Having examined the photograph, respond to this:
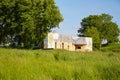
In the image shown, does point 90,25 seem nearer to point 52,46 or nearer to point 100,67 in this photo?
point 52,46

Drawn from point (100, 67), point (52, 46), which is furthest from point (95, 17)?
point (100, 67)

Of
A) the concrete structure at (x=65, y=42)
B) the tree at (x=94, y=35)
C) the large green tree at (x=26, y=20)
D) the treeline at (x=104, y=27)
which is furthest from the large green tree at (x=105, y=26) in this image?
the large green tree at (x=26, y=20)

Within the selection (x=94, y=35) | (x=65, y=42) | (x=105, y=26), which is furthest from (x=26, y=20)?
(x=105, y=26)

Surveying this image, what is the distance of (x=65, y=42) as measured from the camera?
8319 cm

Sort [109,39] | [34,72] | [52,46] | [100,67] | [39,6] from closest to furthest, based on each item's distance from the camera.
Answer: [34,72], [100,67], [39,6], [52,46], [109,39]

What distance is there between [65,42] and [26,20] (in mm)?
31408

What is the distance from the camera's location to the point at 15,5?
55375 mm

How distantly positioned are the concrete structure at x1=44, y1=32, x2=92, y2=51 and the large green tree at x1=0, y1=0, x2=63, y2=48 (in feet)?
62.4

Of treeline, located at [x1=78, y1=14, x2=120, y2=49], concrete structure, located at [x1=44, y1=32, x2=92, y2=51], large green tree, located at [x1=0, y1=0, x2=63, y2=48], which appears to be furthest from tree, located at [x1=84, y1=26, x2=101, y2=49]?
large green tree, located at [x1=0, y1=0, x2=63, y2=48]

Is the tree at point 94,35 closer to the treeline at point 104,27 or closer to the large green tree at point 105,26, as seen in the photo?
the treeline at point 104,27

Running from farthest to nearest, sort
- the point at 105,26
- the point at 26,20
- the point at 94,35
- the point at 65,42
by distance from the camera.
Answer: the point at 105,26
the point at 94,35
the point at 65,42
the point at 26,20

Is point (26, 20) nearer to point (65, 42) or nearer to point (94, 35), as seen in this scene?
point (65, 42)

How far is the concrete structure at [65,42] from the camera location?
76.9 meters

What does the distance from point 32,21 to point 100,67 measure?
4280cm
